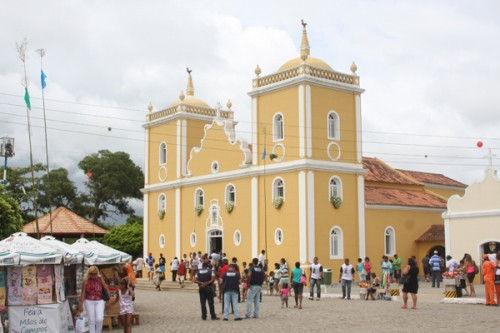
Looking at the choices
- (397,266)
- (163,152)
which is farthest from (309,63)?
(163,152)

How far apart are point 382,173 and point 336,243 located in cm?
1021

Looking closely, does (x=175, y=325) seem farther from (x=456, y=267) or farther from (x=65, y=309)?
(x=456, y=267)

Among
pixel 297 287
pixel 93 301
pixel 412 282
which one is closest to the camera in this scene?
pixel 93 301

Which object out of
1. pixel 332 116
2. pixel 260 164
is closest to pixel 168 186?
pixel 260 164

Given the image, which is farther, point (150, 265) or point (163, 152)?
point (163, 152)

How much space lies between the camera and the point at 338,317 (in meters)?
18.7

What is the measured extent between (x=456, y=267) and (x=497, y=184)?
844 centimetres

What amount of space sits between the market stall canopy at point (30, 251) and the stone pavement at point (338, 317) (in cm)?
315

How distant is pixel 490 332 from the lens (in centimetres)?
1465

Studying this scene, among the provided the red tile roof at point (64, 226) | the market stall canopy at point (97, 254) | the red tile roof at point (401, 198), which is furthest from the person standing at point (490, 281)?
the red tile roof at point (64, 226)

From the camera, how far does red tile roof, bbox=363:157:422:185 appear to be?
4231 centimetres

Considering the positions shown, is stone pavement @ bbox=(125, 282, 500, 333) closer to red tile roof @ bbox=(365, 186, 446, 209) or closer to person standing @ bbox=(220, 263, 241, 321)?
person standing @ bbox=(220, 263, 241, 321)

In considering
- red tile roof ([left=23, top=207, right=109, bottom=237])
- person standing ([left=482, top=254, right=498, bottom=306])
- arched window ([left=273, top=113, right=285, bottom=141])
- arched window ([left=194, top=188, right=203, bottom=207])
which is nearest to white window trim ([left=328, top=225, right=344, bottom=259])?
arched window ([left=273, top=113, right=285, bottom=141])

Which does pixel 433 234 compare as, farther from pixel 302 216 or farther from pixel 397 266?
pixel 302 216
